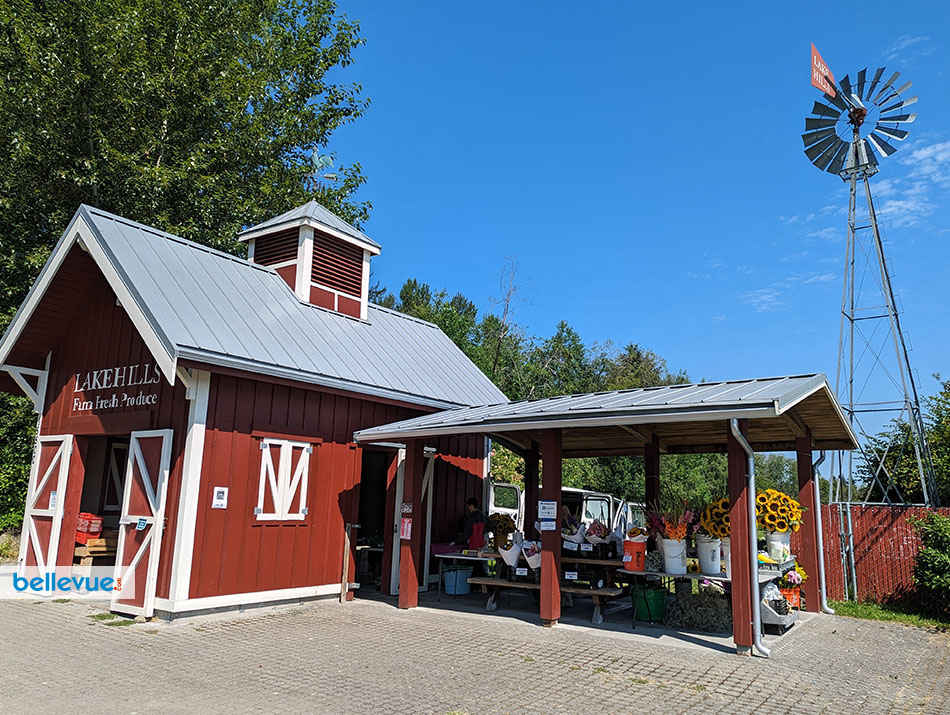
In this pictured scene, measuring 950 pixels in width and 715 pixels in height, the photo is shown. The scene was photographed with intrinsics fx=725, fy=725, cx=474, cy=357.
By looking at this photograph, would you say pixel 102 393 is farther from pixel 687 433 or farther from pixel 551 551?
pixel 687 433

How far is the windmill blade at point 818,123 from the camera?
16.0 meters

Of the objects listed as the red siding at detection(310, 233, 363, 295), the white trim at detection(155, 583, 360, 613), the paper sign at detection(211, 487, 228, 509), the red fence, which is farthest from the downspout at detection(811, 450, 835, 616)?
the red siding at detection(310, 233, 363, 295)

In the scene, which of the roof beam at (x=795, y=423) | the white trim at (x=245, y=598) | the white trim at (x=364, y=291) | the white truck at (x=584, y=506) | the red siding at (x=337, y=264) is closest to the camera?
the white trim at (x=245, y=598)

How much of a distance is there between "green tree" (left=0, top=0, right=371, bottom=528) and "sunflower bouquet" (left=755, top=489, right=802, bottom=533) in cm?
1573

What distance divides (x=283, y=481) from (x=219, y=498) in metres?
1.04

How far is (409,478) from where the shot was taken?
10.9 meters

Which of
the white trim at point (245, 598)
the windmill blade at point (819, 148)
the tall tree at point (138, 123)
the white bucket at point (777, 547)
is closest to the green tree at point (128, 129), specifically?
the tall tree at point (138, 123)

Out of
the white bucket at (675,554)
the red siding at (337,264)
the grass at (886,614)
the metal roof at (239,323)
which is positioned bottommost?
the grass at (886,614)

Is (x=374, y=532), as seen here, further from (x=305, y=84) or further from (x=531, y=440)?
(x=305, y=84)

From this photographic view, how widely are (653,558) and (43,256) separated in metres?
16.2

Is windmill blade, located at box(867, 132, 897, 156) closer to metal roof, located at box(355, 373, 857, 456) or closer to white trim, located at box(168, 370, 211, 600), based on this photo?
metal roof, located at box(355, 373, 857, 456)

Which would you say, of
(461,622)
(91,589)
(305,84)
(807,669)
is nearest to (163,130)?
(305,84)

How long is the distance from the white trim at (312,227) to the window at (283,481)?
4.82 meters

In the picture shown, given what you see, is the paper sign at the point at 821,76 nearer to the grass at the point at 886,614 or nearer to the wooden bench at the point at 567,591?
the grass at the point at 886,614
